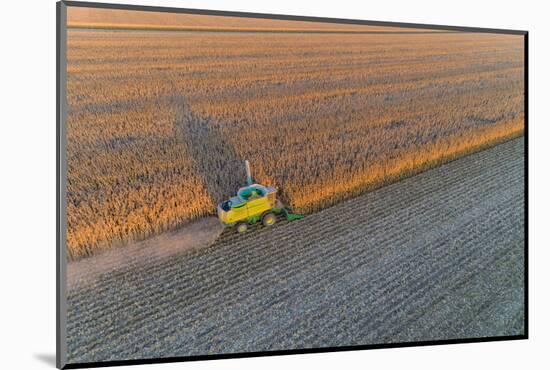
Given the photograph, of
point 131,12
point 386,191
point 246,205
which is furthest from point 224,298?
point 131,12

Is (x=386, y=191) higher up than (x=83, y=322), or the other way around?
(x=386, y=191)

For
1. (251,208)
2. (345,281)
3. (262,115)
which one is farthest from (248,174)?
(345,281)

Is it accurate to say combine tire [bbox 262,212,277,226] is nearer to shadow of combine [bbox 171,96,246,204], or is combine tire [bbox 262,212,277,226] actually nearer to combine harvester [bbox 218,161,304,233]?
combine harvester [bbox 218,161,304,233]

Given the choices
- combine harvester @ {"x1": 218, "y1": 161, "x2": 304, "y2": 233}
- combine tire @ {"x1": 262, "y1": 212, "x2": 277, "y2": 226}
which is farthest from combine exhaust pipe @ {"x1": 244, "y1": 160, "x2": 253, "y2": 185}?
combine tire @ {"x1": 262, "y1": 212, "x2": 277, "y2": 226}

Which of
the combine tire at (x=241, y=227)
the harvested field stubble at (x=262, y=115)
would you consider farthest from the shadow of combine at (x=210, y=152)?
the combine tire at (x=241, y=227)

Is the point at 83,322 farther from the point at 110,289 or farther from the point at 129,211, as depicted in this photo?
the point at 129,211

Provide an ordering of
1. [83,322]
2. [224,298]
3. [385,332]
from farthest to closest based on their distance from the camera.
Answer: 1. [385,332]
2. [224,298]
3. [83,322]

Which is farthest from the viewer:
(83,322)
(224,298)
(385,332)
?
(385,332)

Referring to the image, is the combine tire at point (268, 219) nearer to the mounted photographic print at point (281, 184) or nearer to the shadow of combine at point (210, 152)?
the mounted photographic print at point (281, 184)
